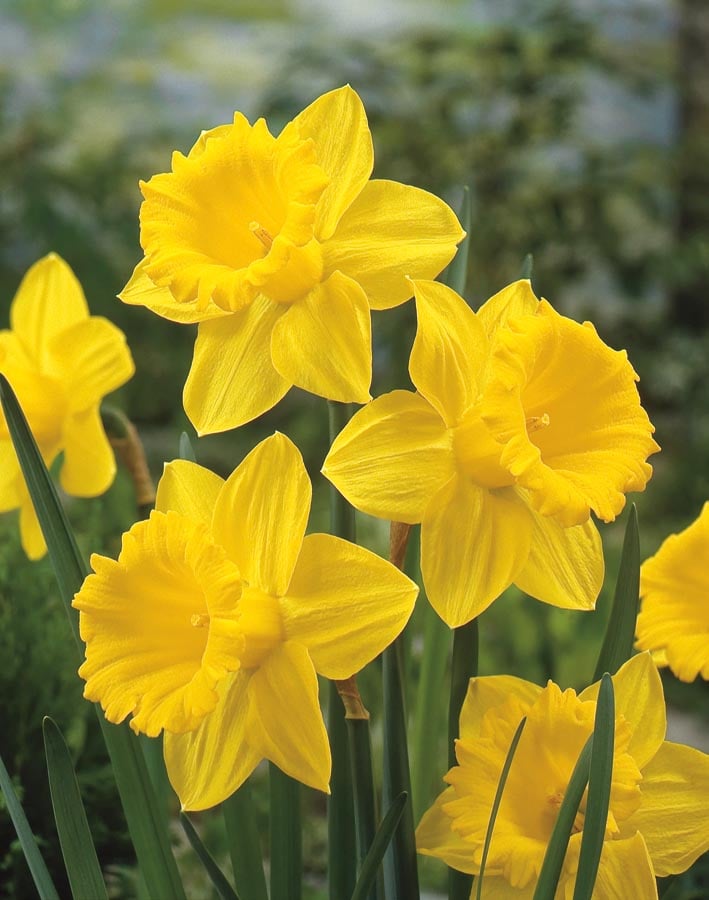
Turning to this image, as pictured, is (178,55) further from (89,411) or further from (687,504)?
(89,411)

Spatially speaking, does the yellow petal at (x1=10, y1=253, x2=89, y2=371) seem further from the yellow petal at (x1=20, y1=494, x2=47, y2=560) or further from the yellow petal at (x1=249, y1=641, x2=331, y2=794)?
the yellow petal at (x1=249, y1=641, x2=331, y2=794)

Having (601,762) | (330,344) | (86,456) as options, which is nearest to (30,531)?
(86,456)

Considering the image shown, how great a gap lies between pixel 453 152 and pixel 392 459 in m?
2.78

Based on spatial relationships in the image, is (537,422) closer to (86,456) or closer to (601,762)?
(601,762)

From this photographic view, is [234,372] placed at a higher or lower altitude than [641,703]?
higher

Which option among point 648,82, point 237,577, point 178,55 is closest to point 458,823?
point 237,577

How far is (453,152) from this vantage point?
308 centimetres

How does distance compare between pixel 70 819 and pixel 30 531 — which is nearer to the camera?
pixel 70 819

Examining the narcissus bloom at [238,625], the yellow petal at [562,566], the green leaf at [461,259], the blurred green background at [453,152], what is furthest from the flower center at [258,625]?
the blurred green background at [453,152]

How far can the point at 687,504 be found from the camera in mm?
2867

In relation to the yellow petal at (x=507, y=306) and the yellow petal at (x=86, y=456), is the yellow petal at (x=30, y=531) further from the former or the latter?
the yellow petal at (x=507, y=306)

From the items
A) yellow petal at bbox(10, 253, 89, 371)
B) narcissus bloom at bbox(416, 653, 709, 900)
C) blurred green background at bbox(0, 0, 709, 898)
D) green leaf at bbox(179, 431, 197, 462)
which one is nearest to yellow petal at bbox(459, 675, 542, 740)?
narcissus bloom at bbox(416, 653, 709, 900)

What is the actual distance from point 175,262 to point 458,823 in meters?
0.28

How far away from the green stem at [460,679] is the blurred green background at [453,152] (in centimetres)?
122
